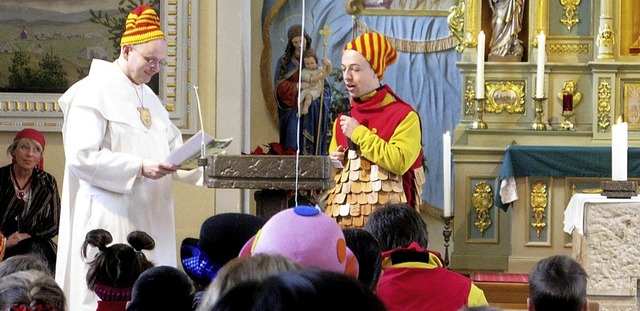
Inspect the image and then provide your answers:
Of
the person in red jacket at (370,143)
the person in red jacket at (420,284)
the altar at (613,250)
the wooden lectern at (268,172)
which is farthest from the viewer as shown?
the altar at (613,250)

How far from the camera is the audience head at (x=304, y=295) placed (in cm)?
132

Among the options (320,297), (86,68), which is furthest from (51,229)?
(320,297)

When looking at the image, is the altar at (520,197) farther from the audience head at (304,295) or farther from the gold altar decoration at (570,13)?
the audience head at (304,295)

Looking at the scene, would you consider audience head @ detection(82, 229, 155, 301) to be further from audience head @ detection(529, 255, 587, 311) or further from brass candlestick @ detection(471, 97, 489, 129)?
brass candlestick @ detection(471, 97, 489, 129)

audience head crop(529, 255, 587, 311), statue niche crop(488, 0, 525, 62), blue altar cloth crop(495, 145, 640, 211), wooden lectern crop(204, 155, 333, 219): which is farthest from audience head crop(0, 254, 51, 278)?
statue niche crop(488, 0, 525, 62)

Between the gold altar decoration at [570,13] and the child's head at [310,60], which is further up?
the gold altar decoration at [570,13]

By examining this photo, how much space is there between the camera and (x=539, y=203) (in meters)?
8.71

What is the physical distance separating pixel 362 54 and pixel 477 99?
13.1 feet

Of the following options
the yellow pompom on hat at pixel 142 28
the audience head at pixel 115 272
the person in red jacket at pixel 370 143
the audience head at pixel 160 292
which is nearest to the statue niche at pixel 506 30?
the person in red jacket at pixel 370 143

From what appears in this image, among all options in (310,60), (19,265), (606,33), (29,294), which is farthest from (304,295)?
(310,60)

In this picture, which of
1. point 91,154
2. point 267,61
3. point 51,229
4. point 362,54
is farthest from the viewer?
point 267,61

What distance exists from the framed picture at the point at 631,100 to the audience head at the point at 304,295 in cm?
819

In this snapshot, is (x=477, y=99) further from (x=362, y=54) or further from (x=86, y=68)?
(x=362, y=54)

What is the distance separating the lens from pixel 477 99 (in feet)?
29.7
